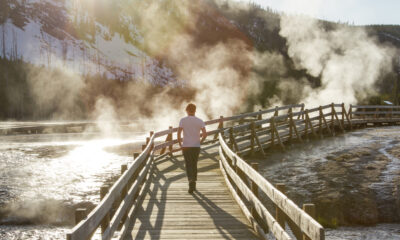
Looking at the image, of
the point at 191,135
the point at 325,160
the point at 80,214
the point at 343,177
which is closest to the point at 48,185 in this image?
the point at 191,135

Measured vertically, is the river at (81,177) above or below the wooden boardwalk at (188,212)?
below

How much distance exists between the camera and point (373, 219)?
32.2 ft

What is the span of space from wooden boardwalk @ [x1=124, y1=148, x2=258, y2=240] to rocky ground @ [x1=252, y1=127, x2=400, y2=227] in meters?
3.24

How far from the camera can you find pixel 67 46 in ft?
497

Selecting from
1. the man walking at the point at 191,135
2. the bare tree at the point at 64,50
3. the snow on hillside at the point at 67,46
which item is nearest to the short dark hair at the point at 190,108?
the man walking at the point at 191,135

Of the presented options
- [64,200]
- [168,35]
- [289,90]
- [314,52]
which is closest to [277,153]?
[64,200]

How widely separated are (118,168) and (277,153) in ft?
22.7

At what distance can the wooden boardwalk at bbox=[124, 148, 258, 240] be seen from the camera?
18.4 feet

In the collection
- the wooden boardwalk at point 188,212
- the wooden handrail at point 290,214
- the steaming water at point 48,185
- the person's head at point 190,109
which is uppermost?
the person's head at point 190,109

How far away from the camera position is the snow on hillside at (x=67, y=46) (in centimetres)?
13162

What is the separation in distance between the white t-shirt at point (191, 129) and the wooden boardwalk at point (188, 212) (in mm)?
1090

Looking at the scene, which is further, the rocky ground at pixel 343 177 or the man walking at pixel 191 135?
the rocky ground at pixel 343 177

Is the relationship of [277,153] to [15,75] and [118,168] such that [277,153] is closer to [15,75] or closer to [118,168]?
[118,168]

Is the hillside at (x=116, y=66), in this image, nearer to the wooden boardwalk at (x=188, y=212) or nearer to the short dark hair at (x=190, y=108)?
the wooden boardwalk at (x=188, y=212)
